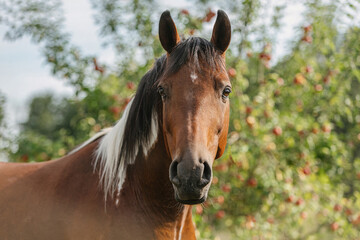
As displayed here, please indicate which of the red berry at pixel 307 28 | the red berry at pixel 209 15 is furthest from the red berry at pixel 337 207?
the red berry at pixel 209 15

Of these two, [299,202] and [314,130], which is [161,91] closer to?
[314,130]

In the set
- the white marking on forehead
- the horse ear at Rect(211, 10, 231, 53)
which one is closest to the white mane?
the white marking on forehead

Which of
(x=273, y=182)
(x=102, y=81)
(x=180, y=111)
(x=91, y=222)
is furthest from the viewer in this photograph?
(x=102, y=81)

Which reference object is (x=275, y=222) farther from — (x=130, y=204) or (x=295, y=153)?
(x=130, y=204)

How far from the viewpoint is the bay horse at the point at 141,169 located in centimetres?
215

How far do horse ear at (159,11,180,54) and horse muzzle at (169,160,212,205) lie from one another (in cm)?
88

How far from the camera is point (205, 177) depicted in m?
1.87

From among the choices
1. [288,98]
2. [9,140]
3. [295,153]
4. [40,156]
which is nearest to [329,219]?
[295,153]

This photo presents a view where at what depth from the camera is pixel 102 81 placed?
5.57 m

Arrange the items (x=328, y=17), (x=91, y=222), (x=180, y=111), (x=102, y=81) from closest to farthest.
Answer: (x=180, y=111) < (x=91, y=222) < (x=328, y=17) < (x=102, y=81)

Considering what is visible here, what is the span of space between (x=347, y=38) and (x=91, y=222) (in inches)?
166

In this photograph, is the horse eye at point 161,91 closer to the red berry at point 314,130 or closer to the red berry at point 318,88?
the red berry at point 314,130

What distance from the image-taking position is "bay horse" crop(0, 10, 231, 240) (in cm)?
215

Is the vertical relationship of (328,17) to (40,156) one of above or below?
above
